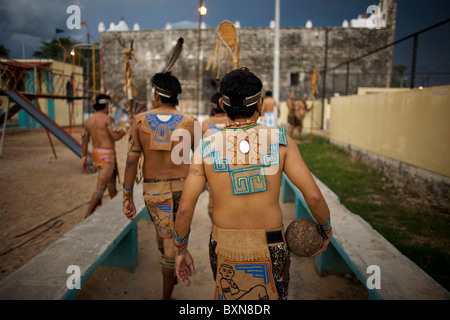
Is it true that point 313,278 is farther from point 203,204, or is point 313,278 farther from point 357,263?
point 203,204

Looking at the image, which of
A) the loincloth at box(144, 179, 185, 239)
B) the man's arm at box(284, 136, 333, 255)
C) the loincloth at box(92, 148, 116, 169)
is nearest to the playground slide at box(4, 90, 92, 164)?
the loincloth at box(92, 148, 116, 169)

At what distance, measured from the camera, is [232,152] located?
1708 mm

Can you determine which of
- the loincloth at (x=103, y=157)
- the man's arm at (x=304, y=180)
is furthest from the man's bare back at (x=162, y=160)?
the loincloth at (x=103, y=157)

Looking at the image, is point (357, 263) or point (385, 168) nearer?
point (357, 263)

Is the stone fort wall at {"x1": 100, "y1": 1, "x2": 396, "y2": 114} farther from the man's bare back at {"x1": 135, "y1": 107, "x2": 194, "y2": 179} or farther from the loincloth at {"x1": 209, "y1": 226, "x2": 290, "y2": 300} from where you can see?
the loincloth at {"x1": 209, "y1": 226, "x2": 290, "y2": 300}

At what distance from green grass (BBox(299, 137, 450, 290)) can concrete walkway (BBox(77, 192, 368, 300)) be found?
2.64 feet

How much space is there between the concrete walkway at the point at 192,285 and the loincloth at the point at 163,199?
0.90 meters

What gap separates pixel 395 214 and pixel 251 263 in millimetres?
3931

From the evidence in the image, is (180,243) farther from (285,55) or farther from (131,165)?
(285,55)

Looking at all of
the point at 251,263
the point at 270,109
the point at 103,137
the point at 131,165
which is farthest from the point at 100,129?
the point at 270,109

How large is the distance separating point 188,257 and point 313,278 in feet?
7.18

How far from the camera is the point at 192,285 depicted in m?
3.36

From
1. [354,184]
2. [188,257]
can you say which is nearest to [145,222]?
[188,257]

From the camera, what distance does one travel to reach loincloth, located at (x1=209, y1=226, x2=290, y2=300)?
5.68 feet
